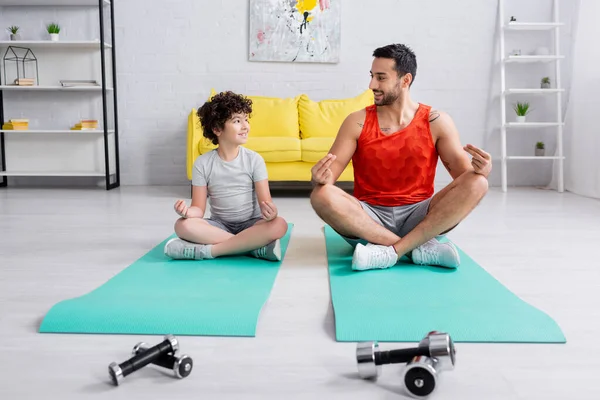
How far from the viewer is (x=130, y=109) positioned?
17.7ft

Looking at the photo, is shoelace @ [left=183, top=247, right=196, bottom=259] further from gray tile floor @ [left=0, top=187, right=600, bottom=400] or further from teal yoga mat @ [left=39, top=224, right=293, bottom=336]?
gray tile floor @ [left=0, top=187, right=600, bottom=400]

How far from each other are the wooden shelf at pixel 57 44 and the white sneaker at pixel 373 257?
3598 millimetres

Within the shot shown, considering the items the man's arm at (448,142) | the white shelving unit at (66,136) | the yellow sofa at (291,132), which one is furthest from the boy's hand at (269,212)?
the white shelving unit at (66,136)

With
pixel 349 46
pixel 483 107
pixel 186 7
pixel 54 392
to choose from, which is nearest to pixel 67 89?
pixel 186 7

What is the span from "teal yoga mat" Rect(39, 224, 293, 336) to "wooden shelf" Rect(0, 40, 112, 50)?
3231 millimetres

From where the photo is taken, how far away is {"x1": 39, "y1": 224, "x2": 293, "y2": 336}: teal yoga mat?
162 cm

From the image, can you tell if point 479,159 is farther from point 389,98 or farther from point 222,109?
point 222,109

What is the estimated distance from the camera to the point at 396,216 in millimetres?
2414

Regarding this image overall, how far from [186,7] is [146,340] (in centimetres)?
422

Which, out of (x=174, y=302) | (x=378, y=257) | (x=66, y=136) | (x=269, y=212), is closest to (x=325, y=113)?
(x=66, y=136)

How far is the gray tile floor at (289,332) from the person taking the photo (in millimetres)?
1281

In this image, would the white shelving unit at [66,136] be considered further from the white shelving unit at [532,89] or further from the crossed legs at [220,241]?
the white shelving unit at [532,89]

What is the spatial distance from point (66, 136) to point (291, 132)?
197 centimetres

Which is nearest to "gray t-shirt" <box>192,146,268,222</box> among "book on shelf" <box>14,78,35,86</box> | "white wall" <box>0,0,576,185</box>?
"white wall" <box>0,0,576,185</box>
